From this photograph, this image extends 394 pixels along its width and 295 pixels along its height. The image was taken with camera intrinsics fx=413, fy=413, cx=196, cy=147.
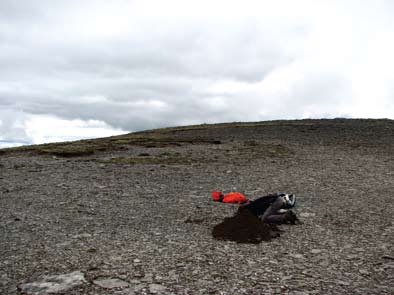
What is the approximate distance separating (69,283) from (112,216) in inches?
234

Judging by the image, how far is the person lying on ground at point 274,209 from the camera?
41.7 feet

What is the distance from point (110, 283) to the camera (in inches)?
312

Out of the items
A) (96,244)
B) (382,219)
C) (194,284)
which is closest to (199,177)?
(382,219)

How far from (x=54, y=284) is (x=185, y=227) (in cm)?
515

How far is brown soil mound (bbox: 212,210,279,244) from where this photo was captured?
36.2 feet

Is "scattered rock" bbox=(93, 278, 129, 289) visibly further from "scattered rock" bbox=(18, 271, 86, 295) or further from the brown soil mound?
the brown soil mound

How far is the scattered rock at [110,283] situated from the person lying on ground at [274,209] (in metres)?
5.63

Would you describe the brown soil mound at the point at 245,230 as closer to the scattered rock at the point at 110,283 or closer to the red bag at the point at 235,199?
the red bag at the point at 235,199

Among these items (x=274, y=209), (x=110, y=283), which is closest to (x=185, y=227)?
(x=274, y=209)

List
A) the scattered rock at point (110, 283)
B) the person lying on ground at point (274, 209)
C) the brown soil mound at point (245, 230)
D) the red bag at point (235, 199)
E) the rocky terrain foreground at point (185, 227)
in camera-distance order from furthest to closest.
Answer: the red bag at point (235, 199), the person lying on ground at point (274, 209), the brown soil mound at point (245, 230), the rocky terrain foreground at point (185, 227), the scattered rock at point (110, 283)

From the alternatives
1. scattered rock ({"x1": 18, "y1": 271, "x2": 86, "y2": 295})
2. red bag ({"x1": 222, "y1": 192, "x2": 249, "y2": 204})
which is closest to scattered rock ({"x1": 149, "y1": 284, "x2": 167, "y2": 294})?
scattered rock ({"x1": 18, "y1": 271, "x2": 86, "y2": 295})

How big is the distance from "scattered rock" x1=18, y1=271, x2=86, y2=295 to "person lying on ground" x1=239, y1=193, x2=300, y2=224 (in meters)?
6.00

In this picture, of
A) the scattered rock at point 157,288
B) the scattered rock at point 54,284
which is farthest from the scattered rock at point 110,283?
the scattered rock at point 157,288

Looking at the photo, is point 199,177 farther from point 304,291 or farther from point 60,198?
point 304,291
